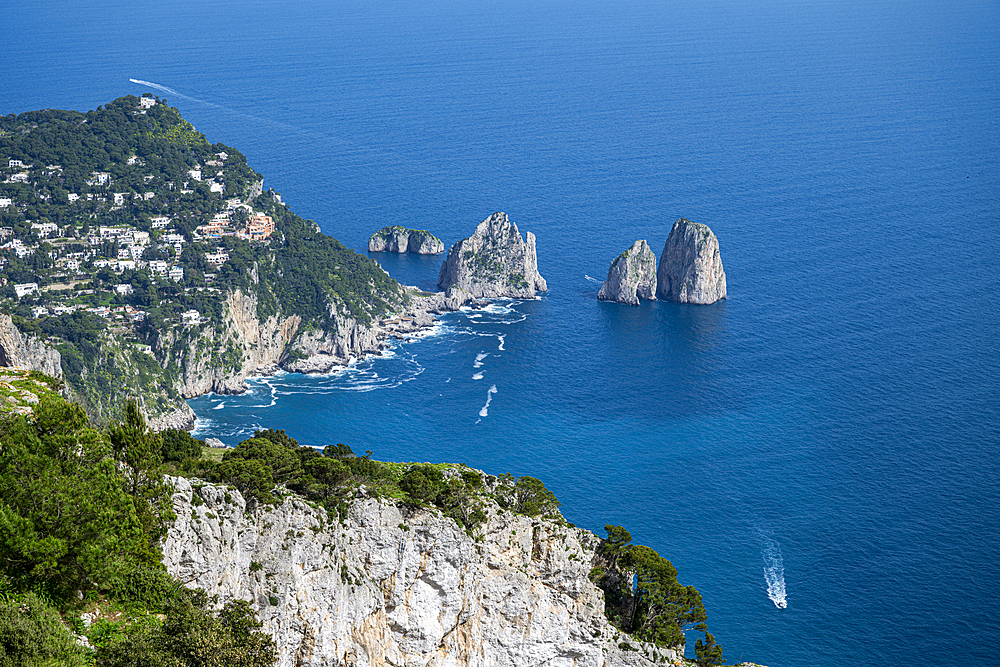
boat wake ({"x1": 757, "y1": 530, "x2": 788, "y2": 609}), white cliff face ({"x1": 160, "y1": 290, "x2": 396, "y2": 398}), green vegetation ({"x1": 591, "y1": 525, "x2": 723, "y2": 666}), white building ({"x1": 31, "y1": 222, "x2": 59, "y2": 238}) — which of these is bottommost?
boat wake ({"x1": 757, "y1": 530, "x2": 788, "y2": 609})

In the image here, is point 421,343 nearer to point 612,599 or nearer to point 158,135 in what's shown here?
point 158,135

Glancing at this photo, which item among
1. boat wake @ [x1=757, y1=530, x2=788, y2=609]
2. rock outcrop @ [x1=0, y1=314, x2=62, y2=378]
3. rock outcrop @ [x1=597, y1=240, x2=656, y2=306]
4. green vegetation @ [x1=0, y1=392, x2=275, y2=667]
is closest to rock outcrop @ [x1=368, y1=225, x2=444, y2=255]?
rock outcrop @ [x1=597, y1=240, x2=656, y2=306]

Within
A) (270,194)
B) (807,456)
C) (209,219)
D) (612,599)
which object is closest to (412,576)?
(612,599)

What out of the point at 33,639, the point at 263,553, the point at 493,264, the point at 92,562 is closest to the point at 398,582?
the point at 263,553

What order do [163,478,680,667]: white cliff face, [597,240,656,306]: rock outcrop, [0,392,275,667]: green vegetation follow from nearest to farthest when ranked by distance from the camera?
[0,392,275,667]: green vegetation
[163,478,680,667]: white cliff face
[597,240,656,306]: rock outcrop

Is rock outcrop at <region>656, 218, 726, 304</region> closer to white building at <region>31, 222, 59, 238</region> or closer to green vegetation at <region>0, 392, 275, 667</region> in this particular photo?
white building at <region>31, 222, 59, 238</region>

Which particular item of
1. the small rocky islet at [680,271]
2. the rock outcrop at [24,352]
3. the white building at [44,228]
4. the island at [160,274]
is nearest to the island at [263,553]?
the rock outcrop at [24,352]

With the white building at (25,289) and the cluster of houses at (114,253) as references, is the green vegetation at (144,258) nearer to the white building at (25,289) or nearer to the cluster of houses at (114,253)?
the cluster of houses at (114,253)

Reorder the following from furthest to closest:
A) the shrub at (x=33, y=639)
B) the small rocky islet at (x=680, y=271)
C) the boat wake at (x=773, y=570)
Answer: the small rocky islet at (x=680, y=271)
the boat wake at (x=773, y=570)
the shrub at (x=33, y=639)
